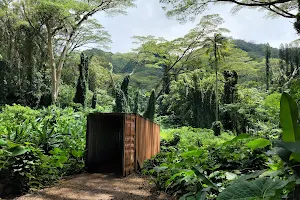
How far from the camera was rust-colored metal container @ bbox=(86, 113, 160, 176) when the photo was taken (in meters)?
5.48

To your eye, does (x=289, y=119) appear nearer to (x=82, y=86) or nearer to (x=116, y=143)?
(x=116, y=143)

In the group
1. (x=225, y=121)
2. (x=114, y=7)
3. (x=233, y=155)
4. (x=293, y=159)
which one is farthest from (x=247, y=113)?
(x=293, y=159)

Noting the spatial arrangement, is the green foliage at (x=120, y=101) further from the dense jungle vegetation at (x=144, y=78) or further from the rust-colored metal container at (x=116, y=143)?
the rust-colored metal container at (x=116, y=143)

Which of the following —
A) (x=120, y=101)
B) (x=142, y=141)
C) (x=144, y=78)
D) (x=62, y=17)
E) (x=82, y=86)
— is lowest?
(x=142, y=141)

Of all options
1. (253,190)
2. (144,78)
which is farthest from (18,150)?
(144,78)

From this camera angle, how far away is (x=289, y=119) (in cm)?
134

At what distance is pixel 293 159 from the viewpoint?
131 centimetres

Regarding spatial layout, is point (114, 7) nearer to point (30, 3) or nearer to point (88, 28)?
point (88, 28)

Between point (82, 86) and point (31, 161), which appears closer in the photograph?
point (31, 161)

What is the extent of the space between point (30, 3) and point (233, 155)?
1890 cm

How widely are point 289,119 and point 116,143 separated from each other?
6.64m

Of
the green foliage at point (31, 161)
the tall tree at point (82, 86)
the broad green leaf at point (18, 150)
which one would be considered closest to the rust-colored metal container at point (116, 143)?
the green foliage at point (31, 161)

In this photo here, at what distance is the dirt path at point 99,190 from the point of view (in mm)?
3760

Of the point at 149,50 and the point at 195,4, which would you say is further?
the point at 149,50
